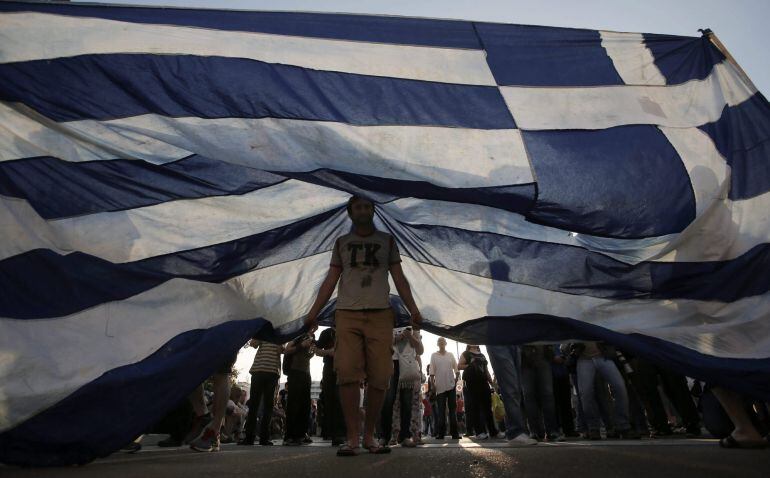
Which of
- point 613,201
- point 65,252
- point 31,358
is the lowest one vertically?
point 31,358

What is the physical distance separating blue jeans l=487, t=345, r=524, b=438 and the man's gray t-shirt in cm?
168

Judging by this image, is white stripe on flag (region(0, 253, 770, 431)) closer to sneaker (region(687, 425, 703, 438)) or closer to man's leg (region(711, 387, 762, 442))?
man's leg (region(711, 387, 762, 442))

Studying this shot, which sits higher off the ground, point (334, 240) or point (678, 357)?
point (334, 240)

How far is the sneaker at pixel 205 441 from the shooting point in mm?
5053

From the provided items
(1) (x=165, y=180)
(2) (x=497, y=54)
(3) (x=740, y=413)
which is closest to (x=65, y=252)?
(1) (x=165, y=180)

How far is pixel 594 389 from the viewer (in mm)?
6938

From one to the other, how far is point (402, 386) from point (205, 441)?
2773mm

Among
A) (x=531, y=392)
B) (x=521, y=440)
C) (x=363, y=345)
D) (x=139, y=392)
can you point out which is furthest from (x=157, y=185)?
(x=531, y=392)

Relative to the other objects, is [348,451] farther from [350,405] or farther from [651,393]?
[651,393]

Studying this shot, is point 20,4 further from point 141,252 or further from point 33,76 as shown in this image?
point 141,252

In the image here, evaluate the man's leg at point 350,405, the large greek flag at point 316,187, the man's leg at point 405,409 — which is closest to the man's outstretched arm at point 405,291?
the large greek flag at point 316,187

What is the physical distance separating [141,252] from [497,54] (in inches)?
111

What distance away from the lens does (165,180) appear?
3895 mm

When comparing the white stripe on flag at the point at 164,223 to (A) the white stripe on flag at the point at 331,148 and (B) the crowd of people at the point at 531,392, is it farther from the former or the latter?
(B) the crowd of people at the point at 531,392
